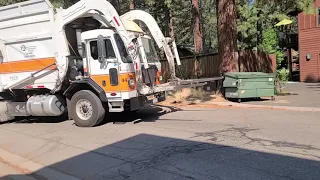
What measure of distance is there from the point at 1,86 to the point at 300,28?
24325mm

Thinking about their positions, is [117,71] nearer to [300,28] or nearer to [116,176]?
[116,176]

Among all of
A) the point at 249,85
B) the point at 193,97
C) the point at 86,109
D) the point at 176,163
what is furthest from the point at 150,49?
the point at 176,163

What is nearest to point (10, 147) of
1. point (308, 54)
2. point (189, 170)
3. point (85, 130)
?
point (85, 130)

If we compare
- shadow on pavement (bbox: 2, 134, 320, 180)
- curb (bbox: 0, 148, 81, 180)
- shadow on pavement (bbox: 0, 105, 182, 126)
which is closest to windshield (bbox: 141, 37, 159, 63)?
shadow on pavement (bbox: 0, 105, 182, 126)

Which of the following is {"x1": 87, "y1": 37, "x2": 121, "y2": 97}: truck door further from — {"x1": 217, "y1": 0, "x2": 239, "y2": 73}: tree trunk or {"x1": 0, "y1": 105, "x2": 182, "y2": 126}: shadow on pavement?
{"x1": 217, "y1": 0, "x2": 239, "y2": 73}: tree trunk

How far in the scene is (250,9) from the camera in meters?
33.1

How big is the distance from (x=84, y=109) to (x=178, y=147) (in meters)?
4.40

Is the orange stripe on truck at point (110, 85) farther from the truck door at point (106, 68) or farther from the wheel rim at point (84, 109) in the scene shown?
the wheel rim at point (84, 109)

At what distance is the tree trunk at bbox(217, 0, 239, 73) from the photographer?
54.0ft

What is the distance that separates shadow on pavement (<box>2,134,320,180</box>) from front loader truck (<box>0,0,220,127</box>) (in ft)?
9.22

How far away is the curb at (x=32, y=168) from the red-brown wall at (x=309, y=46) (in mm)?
26389

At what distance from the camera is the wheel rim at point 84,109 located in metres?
11.0

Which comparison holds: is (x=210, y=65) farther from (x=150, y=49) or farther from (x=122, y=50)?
(x=122, y=50)

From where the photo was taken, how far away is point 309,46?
2986 centimetres
